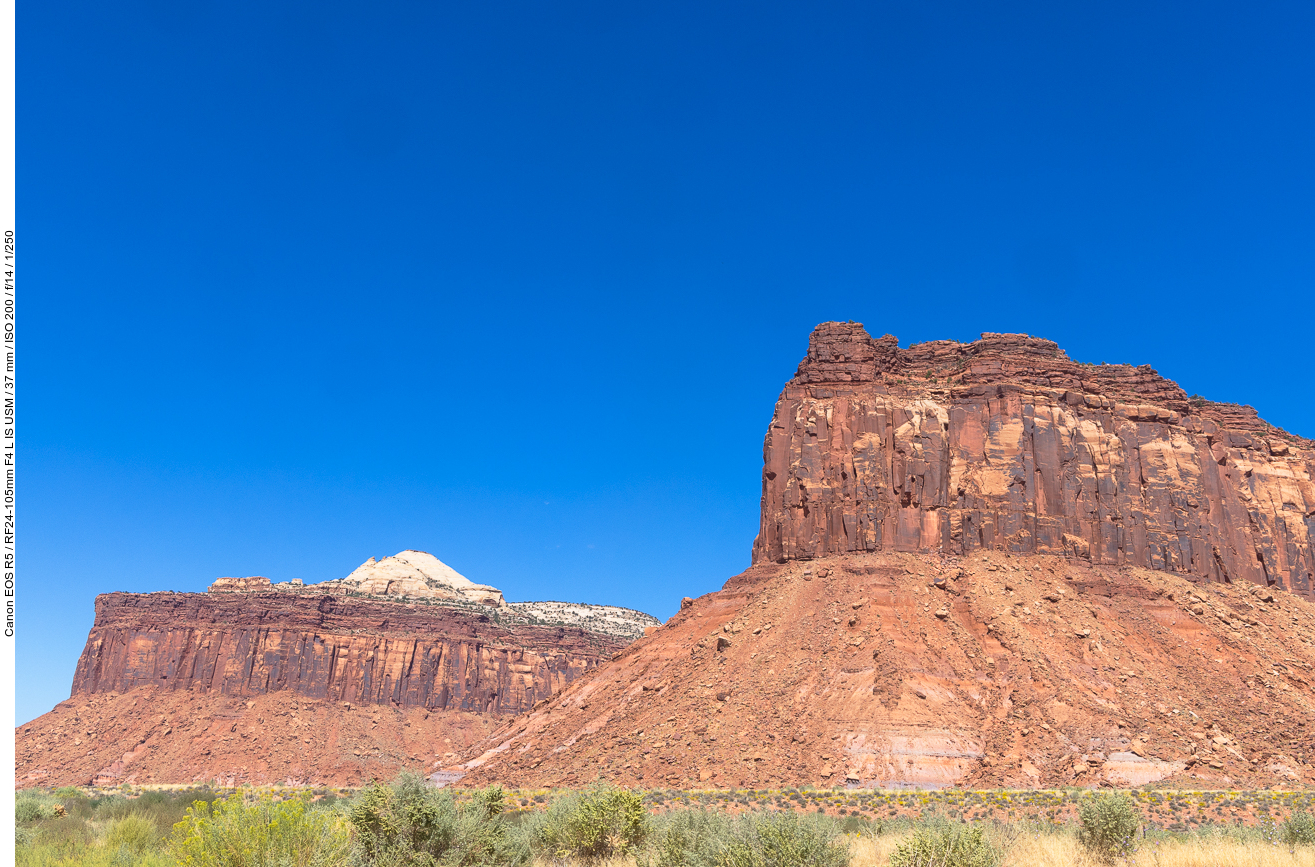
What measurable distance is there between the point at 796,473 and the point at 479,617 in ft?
223

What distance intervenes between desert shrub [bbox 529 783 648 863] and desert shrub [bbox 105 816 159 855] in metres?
6.39

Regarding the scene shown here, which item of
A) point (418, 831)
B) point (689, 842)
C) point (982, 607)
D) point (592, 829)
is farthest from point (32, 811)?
point (982, 607)

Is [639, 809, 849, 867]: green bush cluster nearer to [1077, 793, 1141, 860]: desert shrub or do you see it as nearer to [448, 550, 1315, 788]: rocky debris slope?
A: [1077, 793, 1141, 860]: desert shrub

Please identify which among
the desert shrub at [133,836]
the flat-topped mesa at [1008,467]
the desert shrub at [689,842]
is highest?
the flat-topped mesa at [1008,467]

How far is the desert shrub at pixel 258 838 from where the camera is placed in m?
11.3

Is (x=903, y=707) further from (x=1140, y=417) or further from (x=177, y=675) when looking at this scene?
(x=177, y=675)

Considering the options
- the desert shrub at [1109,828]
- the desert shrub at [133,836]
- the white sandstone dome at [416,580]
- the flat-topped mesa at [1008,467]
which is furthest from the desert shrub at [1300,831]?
the white sandstone dome at [416,580]

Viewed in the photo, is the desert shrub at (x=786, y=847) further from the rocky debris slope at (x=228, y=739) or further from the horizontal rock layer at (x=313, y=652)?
the horizontal rock layer at (x=313, y=652)

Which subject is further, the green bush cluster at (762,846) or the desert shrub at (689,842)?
the desert shrub at (689,842)

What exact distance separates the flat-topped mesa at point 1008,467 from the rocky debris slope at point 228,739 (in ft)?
161

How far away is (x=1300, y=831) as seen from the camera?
53.3 ft

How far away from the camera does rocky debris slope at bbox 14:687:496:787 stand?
88875 millimetres

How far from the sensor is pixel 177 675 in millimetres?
106125

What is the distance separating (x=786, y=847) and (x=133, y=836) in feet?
37.7
